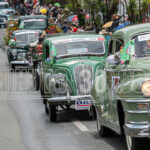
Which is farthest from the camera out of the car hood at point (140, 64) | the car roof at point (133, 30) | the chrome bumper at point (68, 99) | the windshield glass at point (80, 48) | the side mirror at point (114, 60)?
the windshield glass at point (80, 48)

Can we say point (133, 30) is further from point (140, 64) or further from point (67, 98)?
point (67, 98)

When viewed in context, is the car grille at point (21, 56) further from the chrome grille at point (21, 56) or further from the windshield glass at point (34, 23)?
the windshield glass at point (34, 23)

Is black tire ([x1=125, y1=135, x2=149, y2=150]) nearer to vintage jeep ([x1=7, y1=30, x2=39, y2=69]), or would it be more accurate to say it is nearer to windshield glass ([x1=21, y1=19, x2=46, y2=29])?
vintage jeep ([x1=7, y1=30, x2=39, y2=69])

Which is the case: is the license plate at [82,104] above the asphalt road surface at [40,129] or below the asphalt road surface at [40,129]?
above

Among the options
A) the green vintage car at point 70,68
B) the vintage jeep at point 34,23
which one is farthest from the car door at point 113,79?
the vintage jeep at point 34,23

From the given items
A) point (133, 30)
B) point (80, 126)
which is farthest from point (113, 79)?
point (80, 126)

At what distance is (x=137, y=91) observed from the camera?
802cm

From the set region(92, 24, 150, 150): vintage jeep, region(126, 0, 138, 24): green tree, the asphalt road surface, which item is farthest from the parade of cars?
region(126, 0, 138, 24): green tree

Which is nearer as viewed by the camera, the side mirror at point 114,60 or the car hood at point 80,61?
the side mirror at point 114,60

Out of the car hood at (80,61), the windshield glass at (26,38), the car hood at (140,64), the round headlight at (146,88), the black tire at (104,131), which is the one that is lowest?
the black tire at (104,131)

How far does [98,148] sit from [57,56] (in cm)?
511

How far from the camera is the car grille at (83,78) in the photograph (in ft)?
44.2

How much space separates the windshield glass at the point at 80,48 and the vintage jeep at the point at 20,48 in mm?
12783

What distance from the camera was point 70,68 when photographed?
1355 centimetres
